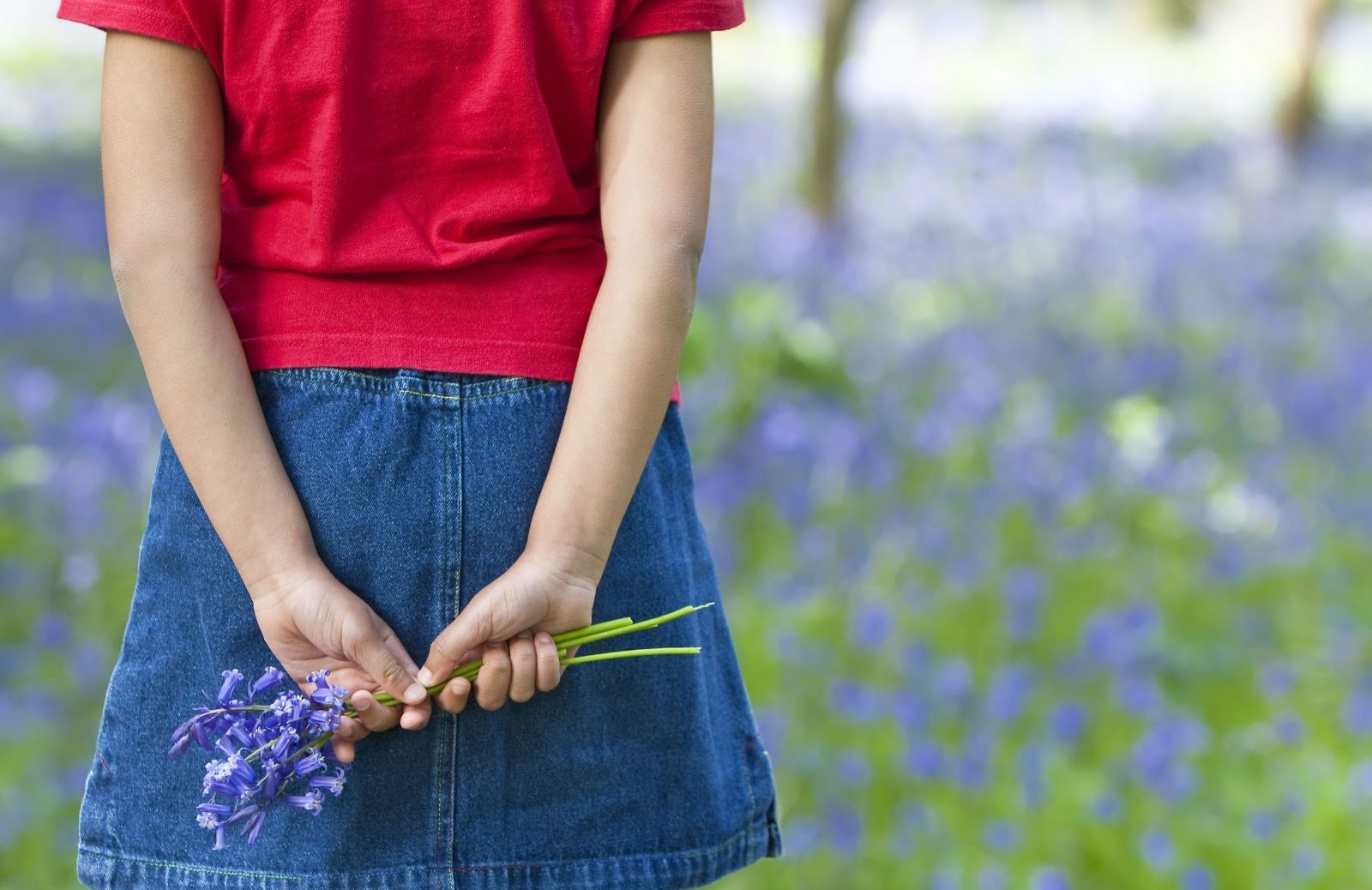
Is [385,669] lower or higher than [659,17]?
lower

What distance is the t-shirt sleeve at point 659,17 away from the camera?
1.29 meters

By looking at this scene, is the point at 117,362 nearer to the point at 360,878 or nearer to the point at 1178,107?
the point at 360,878

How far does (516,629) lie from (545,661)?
38mm

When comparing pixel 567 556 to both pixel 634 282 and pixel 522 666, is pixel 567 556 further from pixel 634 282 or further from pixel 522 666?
pixel 634 282

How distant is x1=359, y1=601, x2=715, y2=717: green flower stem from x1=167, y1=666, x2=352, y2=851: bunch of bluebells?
38mm

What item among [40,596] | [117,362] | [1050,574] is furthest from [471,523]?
[117,362]

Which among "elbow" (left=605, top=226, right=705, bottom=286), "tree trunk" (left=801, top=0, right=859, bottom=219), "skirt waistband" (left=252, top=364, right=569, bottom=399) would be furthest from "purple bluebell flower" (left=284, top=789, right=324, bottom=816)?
"tree trunk" (left=801, top=0, right=859, bottom=219)

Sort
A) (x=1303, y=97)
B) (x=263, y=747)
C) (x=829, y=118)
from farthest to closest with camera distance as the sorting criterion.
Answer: (x=1303, y=97)
(x=829, y=118)
(x=263, y=747)

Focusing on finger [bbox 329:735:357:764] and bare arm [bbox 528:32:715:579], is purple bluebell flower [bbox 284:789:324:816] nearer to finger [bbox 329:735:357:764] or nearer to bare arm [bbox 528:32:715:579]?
finger [bbox 329:735:357:764]

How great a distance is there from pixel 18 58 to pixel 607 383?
11526 mm

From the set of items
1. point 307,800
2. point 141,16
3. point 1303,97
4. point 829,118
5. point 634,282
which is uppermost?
point 141,16

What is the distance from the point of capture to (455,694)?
122cm

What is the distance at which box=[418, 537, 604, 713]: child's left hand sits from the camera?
1.21 m

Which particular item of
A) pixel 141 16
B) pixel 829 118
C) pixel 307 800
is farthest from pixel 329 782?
pixel 829 118
